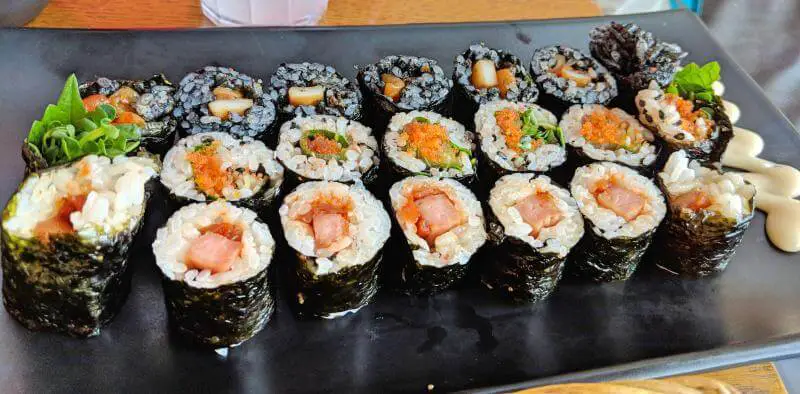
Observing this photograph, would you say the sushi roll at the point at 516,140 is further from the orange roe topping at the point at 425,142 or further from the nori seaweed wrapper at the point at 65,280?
the nori seaweed wrapper at the point at 65,280

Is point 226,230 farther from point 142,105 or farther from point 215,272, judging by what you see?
point 142,105

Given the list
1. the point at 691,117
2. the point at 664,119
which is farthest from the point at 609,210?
the point at 691,117

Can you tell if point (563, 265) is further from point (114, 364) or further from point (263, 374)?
point (114, 364)

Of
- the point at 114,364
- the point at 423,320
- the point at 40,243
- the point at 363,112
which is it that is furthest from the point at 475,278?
the point at 40,243

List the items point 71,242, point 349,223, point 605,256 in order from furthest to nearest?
1. point 605,256
2. point 349,223
3. point 71,242

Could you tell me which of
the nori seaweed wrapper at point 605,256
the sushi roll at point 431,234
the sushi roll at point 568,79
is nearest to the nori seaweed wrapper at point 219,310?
the sushi roll at point 431,234

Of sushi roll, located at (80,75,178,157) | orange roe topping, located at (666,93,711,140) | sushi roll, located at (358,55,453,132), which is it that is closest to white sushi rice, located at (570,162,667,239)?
orange roe topping, located at (666,93,711,140)
